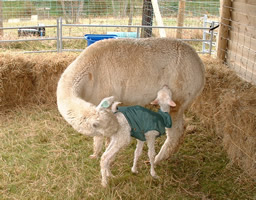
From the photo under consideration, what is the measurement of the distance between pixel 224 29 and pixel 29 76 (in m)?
3.34

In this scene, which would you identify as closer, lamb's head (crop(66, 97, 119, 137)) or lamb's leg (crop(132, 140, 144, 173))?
lamb's head (crop(66, 97, 119, 137))

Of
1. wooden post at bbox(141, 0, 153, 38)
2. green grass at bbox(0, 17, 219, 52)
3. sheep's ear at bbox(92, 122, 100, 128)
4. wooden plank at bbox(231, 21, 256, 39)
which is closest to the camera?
sheep's ear at bbox(92, 122, 100, 128)

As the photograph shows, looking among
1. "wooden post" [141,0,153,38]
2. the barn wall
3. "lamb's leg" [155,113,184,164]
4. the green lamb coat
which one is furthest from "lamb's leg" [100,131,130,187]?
"wooden post" [141,0,153,38]

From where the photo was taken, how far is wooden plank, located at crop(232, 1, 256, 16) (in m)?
4.76

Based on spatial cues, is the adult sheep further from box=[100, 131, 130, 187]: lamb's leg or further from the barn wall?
the barn wall

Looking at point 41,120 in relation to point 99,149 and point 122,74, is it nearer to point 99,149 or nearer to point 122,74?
point 99,149

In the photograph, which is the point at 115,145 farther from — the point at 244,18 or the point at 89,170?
the point at 244,18

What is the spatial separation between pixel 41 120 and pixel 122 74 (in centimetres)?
210

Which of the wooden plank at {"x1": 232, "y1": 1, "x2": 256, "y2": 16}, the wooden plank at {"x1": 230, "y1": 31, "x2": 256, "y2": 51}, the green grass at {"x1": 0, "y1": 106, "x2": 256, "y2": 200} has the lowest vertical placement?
the green grass at {"x1": 0, "y1": 106, "x2": 256, "y2": 200}

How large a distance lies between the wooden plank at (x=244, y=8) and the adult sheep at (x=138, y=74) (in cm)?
158

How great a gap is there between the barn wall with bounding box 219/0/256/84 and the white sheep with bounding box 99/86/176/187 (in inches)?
75.9

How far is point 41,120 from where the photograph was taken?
5078 millimetres

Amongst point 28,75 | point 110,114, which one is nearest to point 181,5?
point 28,75

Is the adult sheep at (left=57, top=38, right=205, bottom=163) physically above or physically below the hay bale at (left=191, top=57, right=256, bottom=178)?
above
